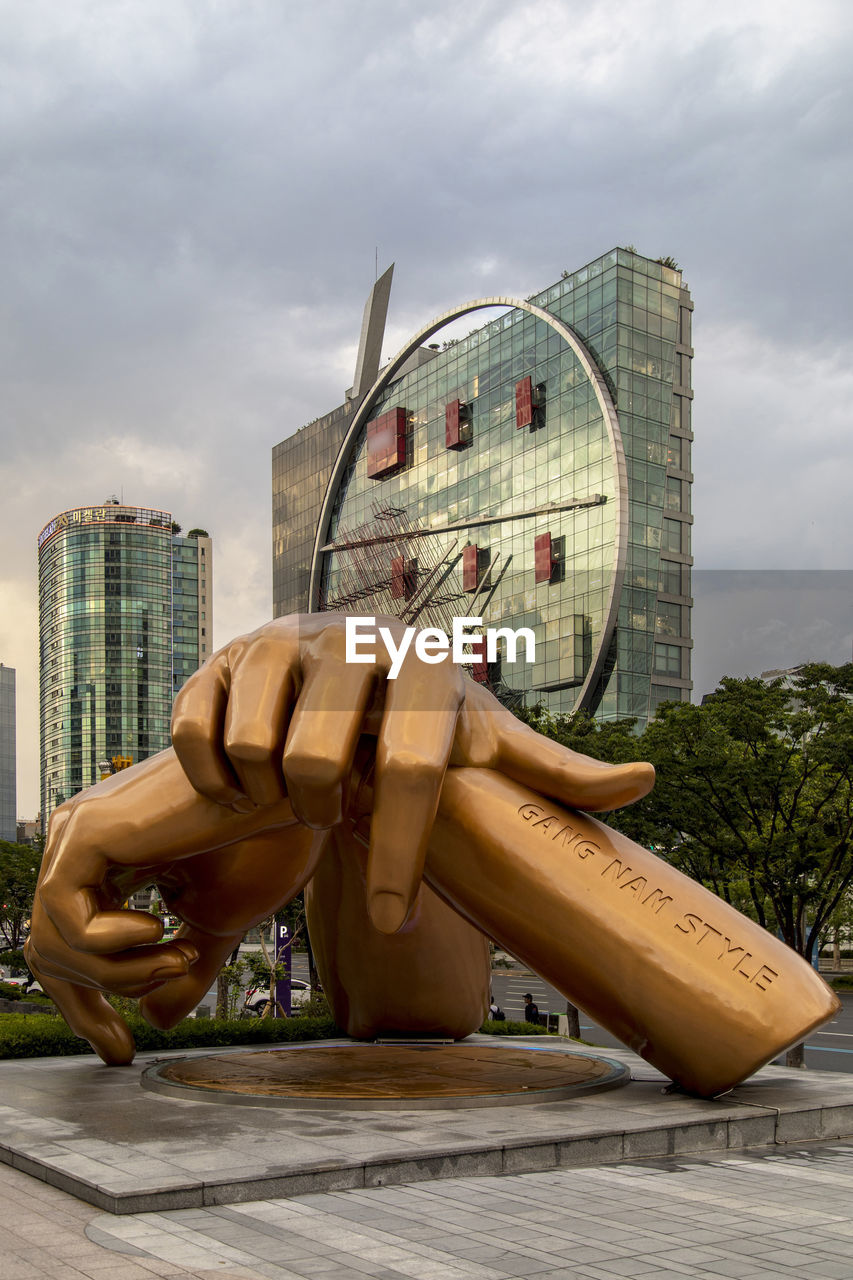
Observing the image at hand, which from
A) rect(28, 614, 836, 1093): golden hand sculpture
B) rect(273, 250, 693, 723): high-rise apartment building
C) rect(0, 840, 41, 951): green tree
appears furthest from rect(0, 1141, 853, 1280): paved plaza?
rect(273, 250, 693, 723): high-rise apartment building

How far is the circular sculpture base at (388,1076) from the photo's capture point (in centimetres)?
1130

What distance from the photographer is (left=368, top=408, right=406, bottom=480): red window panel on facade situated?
77875 mm

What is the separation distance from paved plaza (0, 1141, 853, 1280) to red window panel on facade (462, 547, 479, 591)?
2406 inches

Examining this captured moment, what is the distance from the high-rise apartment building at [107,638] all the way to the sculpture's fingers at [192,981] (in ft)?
374

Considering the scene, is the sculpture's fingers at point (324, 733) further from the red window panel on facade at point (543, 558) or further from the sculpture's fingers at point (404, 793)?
the red window panel on facade at point (543, 558)

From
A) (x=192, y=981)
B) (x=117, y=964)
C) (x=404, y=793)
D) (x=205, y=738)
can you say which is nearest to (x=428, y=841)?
(x=404, y=793)

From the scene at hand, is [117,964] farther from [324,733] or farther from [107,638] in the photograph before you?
[107,638]

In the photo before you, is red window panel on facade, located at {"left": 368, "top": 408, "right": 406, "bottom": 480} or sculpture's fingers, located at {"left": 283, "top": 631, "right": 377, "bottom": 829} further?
red window panel on facade, located at {"left": 368, "top": 408, "right": 406, "bottom": 480}

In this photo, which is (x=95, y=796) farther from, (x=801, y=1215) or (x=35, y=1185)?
(x=801, y=1215)

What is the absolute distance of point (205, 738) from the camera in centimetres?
1081

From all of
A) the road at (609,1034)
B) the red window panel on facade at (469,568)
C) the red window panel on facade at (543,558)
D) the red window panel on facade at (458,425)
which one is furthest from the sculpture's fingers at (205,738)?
the red window panel on facade at (458,425)

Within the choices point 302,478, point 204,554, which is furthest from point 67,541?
point 302,478

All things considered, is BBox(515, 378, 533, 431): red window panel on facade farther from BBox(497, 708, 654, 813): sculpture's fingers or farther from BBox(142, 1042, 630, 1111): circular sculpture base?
BBox(497, 708, 654, 813): sculpture's fingers

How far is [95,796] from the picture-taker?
11688 millimetres
